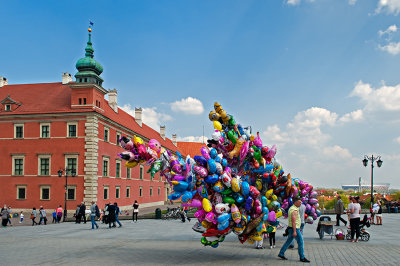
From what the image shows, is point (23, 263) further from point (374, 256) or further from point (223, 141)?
point (374, 256)

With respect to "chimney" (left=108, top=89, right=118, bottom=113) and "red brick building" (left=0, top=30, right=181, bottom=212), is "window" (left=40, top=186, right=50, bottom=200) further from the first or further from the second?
"chimney" (left=108, top=89, right=118, bottom=113)

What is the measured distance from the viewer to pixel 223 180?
384 inches

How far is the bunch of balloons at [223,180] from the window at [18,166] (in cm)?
3043

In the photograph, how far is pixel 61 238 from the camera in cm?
1634

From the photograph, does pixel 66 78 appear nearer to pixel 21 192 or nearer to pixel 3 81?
pixel 3 81

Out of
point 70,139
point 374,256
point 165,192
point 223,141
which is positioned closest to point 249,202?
point 223,141

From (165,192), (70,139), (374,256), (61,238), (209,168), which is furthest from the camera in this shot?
(165,192)

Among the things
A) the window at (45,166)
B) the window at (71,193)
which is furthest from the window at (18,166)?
the window at (71,193)

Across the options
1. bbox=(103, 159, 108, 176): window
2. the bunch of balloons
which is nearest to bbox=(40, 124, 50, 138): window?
bbox=(103, 159, 108, 176): window

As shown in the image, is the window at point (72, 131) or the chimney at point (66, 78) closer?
the window at point (72, 131)

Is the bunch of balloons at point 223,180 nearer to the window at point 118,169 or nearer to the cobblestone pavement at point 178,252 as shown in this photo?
the cobblestone pavement at point 178,252

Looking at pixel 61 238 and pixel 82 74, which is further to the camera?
pixel 82 74

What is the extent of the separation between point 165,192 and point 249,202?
54.8 metres

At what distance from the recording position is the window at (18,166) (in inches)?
1417
